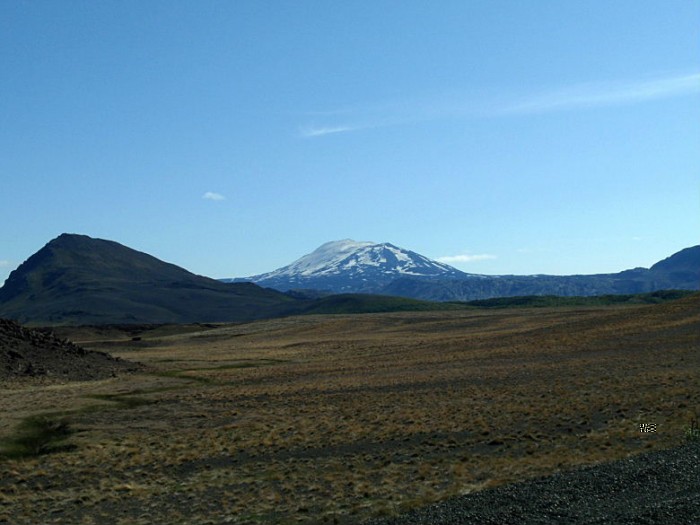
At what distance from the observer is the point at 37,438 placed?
30891 mm

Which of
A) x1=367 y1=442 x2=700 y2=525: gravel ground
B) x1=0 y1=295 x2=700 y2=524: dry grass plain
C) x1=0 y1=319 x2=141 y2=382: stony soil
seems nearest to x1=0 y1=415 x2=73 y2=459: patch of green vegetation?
x1=0 y1=295 x2=700 y2=524: dry grass plain

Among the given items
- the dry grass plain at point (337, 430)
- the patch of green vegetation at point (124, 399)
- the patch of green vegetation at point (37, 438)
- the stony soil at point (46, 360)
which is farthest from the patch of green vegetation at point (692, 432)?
the stony soil at point (46, 360)

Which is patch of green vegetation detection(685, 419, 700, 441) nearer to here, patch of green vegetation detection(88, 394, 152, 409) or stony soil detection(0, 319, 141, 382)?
patch of green vegetation detection(88, 394, 152, 409)

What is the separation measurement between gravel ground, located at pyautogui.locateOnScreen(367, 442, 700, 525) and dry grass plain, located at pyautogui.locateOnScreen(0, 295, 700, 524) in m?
1.79

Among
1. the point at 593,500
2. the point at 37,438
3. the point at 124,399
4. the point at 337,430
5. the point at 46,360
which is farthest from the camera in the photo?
the point at 46,360

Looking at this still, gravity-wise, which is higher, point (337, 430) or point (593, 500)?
point (593, 500)

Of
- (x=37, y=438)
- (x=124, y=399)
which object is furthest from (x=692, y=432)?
(x=124, y=399)

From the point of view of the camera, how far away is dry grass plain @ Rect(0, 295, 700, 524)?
68.8ft

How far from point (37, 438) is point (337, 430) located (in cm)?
1323

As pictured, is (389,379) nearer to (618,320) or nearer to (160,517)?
(160,517)

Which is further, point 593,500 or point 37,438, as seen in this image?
point 37,438

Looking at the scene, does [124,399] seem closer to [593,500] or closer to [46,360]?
[46,360]

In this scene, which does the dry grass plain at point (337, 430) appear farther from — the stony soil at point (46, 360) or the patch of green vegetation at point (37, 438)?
the stony soil at point (46, 360)

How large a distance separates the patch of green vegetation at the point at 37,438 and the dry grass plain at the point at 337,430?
65 centimetres
